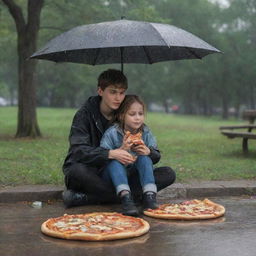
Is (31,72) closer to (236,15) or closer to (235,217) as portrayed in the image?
(235,217)

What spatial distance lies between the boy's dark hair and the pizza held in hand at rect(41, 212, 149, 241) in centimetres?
145

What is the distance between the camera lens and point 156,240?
14.6ft

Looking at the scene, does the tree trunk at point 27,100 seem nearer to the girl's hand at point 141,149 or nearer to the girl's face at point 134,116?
the girl's face at point 134,116

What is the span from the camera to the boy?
545 centimetres

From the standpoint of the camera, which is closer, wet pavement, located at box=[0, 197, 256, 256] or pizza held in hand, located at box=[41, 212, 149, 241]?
wet pavement, located at box=[0, 197, 256, 256]

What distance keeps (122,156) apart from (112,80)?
91 centimetres

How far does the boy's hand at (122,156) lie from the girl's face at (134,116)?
0.37 meters

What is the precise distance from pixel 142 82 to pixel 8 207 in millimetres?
52803

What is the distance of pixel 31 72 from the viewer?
1475cm

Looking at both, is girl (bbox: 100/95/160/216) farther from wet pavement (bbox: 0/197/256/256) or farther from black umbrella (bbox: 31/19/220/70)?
black umbrella (bbox: 31/19/220/70)

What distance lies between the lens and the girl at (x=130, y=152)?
532 cm

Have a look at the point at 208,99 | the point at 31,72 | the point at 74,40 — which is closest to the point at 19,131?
the point at 31,72

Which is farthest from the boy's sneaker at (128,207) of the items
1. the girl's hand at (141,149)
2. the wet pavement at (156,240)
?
the girl's hand at (141,149)

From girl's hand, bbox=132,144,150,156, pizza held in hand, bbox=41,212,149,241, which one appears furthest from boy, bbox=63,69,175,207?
pizza held in hand, bbox=41,212,149,241
